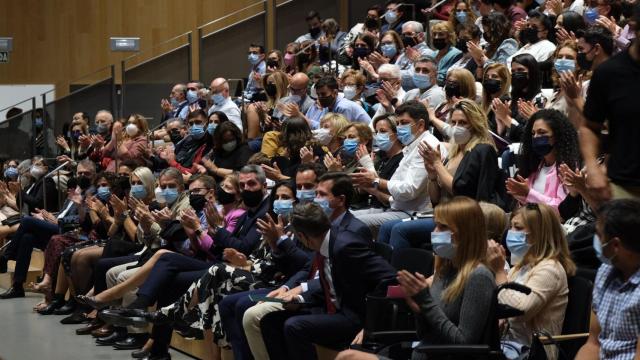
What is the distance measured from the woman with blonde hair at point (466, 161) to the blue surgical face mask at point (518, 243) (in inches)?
56.1

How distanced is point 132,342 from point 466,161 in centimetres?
289

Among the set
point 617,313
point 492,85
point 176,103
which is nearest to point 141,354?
point 492,85

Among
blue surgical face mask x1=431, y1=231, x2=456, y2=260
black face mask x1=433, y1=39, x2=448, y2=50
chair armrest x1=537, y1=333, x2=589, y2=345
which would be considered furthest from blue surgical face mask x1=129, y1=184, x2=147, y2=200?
chair armrest x1=537, y1=333, x2=589, y2=345

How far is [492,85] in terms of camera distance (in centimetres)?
759

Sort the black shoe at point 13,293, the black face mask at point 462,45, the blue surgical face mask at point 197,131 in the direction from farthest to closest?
the black shoe at point 13,293 → the blue surgical face mask at point 197,131 → the black face mask at point 462,45

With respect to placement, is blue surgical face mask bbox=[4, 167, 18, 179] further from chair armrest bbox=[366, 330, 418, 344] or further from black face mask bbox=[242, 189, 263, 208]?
chair armrest bbox=[366, 330, 418, 344]

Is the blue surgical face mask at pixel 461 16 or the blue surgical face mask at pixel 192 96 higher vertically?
the blue surgical face mask at pixel 461 16

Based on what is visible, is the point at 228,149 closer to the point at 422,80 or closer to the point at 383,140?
the point at 422,80

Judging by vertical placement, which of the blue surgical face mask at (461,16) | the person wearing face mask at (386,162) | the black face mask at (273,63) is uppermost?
the blue surgical face mask at (461,16)

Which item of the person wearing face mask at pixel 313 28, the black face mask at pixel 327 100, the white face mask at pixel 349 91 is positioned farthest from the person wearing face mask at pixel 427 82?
the person wearing face mask at pixel 313 28

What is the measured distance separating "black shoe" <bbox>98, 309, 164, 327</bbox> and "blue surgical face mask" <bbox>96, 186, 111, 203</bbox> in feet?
6.89

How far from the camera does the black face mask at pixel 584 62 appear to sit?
7297mm

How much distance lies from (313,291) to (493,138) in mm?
1999

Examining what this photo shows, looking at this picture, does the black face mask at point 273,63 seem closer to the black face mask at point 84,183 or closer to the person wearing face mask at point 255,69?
the person wearing face mask at point 255,69
